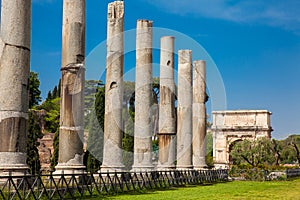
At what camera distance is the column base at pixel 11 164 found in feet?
48.8

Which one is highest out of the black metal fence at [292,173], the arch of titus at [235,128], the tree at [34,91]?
the tree at [34,91]

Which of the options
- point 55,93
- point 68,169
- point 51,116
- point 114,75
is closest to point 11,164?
point 68,169

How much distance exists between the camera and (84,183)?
1923cm

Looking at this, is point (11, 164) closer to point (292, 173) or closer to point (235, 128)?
point (292, 173)

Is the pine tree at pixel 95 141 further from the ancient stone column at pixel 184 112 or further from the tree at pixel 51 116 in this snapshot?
the tree at pixel 51 116

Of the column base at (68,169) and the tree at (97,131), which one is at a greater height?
the tree at (97,131)

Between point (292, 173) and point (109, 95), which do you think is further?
point (292, 173)

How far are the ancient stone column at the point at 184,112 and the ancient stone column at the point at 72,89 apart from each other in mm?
14290

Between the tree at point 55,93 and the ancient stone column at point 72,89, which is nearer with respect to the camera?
the ancient stone column at point 72,89

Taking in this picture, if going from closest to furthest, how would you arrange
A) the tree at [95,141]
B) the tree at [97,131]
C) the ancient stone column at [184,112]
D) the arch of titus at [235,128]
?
1. the ancient stone column at [184,112]
2. the tree at [95,141]
3. the tree at [97,131]
4. the arch of titus at [235,128]

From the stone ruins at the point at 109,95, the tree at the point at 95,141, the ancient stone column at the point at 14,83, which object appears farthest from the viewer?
the tree at the point at 95,141

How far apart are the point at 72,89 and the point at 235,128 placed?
5293cm

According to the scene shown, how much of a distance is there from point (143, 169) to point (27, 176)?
1222 centimetres

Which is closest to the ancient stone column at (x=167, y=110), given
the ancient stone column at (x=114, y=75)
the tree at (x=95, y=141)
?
the ancient stone column at (x=114, y=75)
